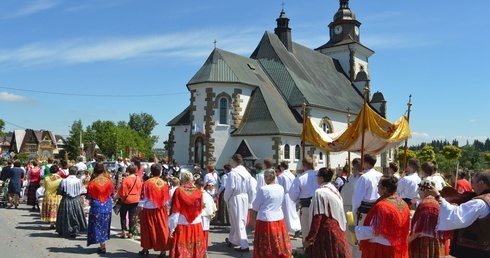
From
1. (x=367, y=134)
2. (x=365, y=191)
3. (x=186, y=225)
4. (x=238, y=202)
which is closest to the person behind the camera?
(x=365, y=191)

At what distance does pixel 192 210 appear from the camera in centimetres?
771

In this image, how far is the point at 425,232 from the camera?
18.3ft

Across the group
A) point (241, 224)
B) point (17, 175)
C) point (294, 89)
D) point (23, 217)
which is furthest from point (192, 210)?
point (294, 89)

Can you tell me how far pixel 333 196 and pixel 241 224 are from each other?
158 inches

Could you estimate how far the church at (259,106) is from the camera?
3328cm

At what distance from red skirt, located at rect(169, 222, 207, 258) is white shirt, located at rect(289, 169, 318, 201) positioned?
254 cm

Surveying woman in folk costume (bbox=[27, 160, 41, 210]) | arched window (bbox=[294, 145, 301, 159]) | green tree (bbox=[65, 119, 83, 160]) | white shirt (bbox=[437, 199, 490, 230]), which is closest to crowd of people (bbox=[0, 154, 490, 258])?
white shirt (bbox=[437, 199, 490, 230])

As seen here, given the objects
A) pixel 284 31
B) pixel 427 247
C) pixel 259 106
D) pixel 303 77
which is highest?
pixel 284 31

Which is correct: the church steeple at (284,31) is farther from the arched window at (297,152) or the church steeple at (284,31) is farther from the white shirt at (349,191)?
the white shirt at (349,191)

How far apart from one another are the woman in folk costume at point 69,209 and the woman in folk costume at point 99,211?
2.01m

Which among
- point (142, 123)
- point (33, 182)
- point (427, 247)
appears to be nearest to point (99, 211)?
point (427, 247)

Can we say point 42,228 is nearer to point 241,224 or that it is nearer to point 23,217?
point 23,217

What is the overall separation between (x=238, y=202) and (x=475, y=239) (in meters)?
5.96

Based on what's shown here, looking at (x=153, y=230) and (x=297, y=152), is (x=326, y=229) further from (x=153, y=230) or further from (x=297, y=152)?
(x=297, y=152)
